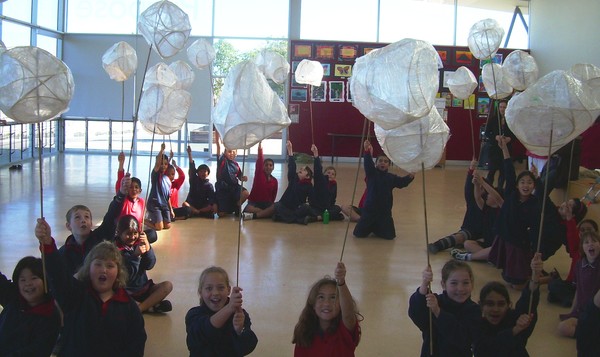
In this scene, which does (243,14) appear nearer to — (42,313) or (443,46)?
(443,46)

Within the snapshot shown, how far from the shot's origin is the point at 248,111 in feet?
11.3

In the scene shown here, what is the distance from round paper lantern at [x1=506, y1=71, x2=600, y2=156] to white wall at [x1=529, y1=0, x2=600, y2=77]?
959 centimetres

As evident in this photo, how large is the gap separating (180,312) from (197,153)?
502 inches

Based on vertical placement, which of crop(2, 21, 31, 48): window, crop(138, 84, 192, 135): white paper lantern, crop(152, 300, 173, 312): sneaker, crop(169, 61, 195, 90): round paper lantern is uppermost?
crop(2, 21, 31, 48): window

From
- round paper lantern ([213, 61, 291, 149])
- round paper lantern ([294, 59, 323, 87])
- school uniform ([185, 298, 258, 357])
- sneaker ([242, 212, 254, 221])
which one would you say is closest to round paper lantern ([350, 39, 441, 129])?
round paper lantern ([213, 61, 291, 149])

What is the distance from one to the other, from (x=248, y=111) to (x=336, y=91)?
44.4ft

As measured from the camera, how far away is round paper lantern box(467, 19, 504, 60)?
765 centimetres

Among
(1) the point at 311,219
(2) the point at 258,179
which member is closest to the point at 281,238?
(1) the point at 311,219

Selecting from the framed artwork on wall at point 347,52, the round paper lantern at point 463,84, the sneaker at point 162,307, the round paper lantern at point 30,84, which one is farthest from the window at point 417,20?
the round paper lantern at point 30,84

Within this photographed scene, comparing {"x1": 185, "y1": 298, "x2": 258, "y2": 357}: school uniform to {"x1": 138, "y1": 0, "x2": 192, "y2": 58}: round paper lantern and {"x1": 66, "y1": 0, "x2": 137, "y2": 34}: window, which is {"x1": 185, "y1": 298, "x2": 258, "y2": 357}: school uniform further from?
{"x1": 66, "y1": 0, "x2": 137, "y2": 34}: window

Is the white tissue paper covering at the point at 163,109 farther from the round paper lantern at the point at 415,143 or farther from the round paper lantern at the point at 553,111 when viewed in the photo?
the round paper lantern at the point at 553,111

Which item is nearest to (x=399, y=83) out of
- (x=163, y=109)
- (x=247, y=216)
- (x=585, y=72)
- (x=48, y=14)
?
(x=585, y=72)

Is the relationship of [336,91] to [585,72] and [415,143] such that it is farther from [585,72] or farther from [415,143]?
[415,143]

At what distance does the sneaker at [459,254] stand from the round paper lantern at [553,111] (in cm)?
276
